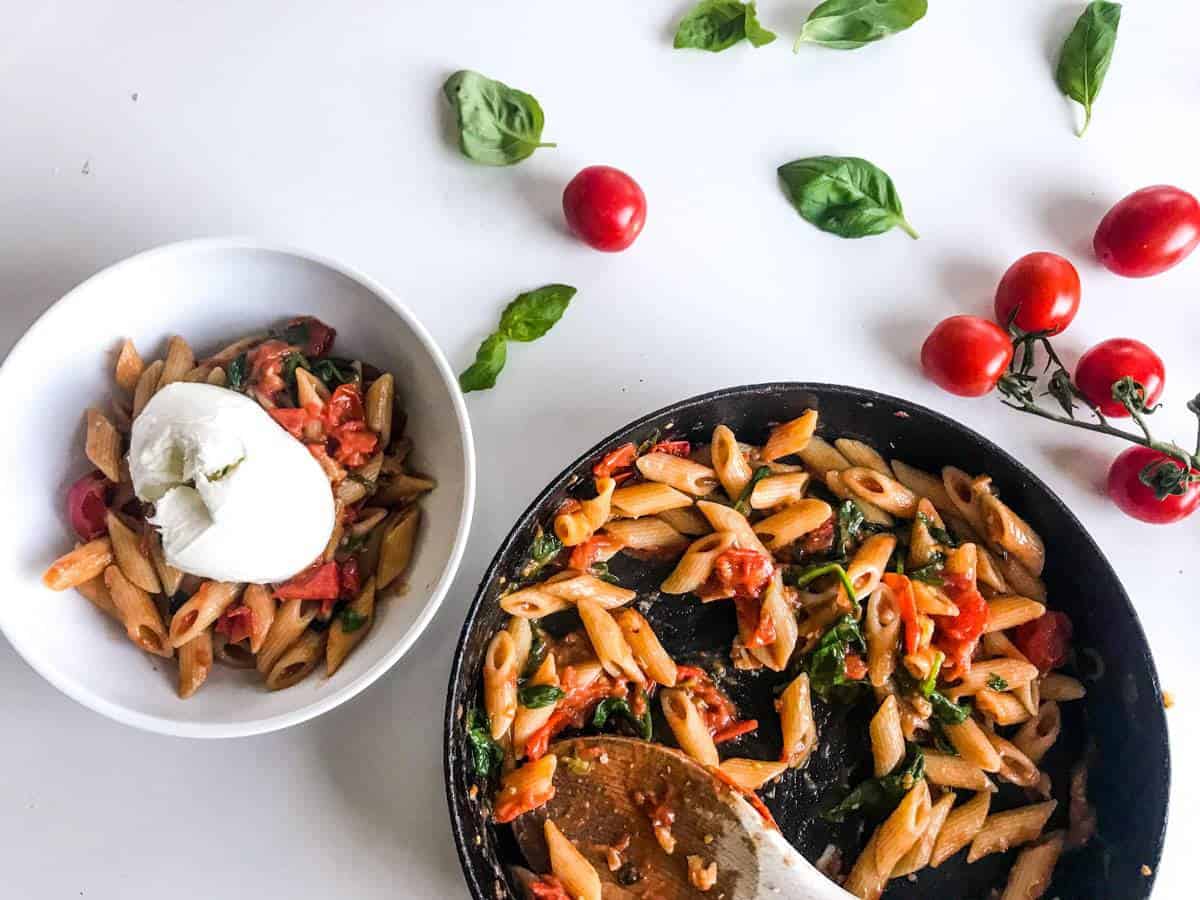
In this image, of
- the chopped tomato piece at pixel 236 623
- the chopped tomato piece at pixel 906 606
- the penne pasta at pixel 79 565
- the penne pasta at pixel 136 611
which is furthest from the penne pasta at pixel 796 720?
the penne pasta at pixel 79 565

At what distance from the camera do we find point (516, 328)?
1.73 metres

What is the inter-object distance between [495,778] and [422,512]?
45 cm

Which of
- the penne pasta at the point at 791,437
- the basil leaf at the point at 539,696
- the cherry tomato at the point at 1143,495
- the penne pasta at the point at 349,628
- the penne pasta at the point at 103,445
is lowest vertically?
the basil leaf at the point at 539,696

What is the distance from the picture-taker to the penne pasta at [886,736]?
5.49 ft

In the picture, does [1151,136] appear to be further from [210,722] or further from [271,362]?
[210,722]

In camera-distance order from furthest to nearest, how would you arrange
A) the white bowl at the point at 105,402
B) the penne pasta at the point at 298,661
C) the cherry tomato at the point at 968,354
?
the cherry tomato at the point at 968,354 < the penne pasta at the point at 298,661 < the white bowl at the point at 105,402

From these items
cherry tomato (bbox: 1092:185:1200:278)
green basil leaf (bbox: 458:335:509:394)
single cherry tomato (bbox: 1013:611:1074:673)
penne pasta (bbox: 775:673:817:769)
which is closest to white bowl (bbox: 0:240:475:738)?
green basil leaf (bbox: 458:335:509:394)

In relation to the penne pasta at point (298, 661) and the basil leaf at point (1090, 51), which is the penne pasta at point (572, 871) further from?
the basil leaf at point (1090, 51)

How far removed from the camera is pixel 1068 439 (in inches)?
72.3

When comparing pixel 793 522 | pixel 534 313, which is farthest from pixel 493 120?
pixel 793 522

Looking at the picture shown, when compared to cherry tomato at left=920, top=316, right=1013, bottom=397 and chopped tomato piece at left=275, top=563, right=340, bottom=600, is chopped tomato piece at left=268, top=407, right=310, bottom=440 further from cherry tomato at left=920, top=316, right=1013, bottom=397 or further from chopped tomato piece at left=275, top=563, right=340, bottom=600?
cherry tomato at left=920, top=316, right=1013, bottom=397

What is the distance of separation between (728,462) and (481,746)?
0.60 metres

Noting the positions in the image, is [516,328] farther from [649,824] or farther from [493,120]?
[649,824]

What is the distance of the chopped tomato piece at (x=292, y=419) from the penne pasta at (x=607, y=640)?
0.49 metres
